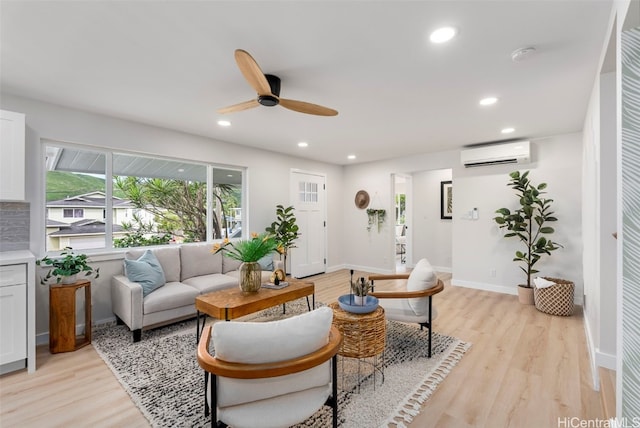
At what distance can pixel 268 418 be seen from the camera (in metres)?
1.31

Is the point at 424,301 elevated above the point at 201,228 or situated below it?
below

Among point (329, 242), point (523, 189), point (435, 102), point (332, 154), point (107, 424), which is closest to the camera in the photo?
point (107, 424)

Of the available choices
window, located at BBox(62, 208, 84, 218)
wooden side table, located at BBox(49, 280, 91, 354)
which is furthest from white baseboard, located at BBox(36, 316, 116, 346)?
window, located at BBox(62, 208, 84, 218)

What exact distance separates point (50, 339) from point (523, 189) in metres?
5.96

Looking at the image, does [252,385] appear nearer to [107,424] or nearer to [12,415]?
[107,424]

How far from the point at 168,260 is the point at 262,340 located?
2.93m

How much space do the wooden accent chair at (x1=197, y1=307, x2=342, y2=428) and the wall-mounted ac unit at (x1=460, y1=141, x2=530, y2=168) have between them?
4.32 meters

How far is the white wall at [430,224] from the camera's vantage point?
20.8ft

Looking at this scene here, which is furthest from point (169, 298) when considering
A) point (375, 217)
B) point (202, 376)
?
point (375, 217)

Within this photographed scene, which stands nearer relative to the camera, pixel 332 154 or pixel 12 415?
pixel 12 415

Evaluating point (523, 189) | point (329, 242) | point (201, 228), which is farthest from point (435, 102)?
point (329, 242)

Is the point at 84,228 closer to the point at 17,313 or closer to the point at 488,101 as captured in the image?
the point at 17,313

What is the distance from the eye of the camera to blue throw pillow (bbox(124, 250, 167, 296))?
3.13 meters

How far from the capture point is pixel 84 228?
3.40m
